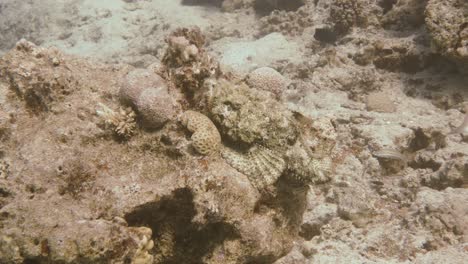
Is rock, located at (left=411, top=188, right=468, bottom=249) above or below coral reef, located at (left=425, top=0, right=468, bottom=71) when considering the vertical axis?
below

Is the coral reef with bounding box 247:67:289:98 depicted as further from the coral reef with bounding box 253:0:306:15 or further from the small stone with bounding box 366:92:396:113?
the coral reef with bounding box 253:0:306:15

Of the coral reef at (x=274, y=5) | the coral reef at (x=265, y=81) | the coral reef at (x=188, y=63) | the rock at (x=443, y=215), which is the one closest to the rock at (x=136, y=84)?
the coral reef at (x=188, y=63)

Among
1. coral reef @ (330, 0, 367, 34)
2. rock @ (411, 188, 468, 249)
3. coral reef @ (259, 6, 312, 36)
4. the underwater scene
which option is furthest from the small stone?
coral reef @ (259, 6, 312, 36)

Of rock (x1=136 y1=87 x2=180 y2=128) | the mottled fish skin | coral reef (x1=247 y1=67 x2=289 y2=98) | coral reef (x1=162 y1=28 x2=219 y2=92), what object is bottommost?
the mottled fish skin

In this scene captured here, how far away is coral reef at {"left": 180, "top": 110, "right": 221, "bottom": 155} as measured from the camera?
133 inches

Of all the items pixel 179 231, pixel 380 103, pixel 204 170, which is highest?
pixel 204 170

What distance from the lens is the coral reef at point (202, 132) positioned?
133 inches

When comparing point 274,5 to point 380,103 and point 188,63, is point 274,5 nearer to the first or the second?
point 380,103

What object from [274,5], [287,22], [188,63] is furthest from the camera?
[274,5]

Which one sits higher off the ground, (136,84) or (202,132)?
(136,84)

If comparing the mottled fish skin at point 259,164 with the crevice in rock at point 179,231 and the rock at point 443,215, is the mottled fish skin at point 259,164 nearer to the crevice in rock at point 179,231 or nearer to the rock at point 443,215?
the crevice in rock at point 179,231

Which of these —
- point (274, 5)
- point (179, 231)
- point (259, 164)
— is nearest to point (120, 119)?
point (179, 231)

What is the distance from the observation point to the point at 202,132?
3.42 meters

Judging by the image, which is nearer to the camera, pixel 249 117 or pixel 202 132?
pixel 202 132
